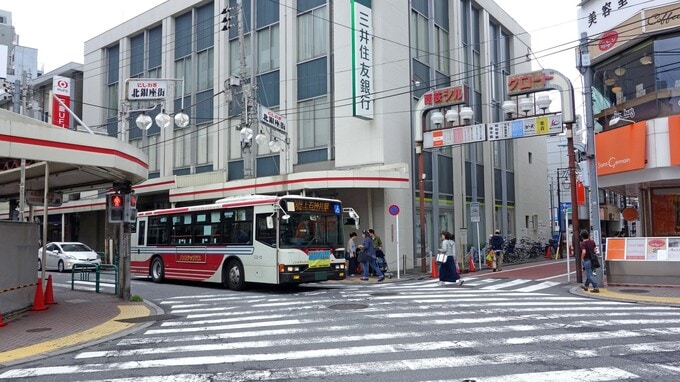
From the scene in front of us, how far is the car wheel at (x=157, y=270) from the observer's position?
68.1 feet

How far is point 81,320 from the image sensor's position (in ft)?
38.8

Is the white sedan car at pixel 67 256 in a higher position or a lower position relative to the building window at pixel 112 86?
lower

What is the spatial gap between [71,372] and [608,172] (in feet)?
61.0

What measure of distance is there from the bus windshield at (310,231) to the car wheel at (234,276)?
2.23m

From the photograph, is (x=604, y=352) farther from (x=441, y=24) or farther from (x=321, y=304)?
(x=441, y=24)

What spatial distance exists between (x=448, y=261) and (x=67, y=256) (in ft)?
63.4

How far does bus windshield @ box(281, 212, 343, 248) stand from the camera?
1630 cm

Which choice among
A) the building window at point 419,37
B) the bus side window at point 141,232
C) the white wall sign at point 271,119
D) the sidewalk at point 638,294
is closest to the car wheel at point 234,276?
the bus side window at point 141,232

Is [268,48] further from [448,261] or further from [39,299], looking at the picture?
[39,299]

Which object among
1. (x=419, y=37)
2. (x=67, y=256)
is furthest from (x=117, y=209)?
(x=419, y=37)

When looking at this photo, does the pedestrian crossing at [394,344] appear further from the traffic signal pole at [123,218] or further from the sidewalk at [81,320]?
the traffic signal pole at [123,218]

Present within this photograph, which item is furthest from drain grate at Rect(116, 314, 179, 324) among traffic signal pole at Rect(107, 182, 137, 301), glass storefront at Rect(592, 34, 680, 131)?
glass storefront at Rect(592, 34, 680, 131)

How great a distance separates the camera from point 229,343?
29.4 feet

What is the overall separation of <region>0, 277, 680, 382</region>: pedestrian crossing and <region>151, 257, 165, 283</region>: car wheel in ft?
23.1
